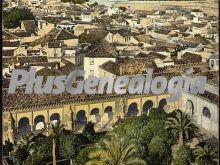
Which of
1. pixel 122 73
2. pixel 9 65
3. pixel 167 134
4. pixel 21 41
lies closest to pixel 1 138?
pixel 9 65

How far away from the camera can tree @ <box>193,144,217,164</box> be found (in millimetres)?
6082

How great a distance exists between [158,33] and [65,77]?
4.93 ft

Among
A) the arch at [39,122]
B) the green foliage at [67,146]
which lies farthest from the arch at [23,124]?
the green foliage at [67,146]

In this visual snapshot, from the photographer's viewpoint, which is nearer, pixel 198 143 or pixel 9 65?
pixel 9 65

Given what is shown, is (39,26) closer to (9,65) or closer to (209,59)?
(9,65)

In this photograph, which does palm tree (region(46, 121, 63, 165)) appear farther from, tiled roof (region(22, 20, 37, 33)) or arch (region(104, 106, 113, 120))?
tiled roof (region(22, 20, 37, 33))

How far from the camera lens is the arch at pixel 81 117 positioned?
638 cm

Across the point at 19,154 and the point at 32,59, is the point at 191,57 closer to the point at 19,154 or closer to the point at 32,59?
the point at 32,59

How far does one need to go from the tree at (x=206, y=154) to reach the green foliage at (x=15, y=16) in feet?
9.78

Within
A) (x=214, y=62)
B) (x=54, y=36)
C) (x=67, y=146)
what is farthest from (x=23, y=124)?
(x=214, y=62)

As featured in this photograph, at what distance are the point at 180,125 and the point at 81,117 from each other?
138 centimetres

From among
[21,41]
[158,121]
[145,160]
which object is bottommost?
[145,160]

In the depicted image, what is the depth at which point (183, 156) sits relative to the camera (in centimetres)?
614

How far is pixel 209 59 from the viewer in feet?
20.3
